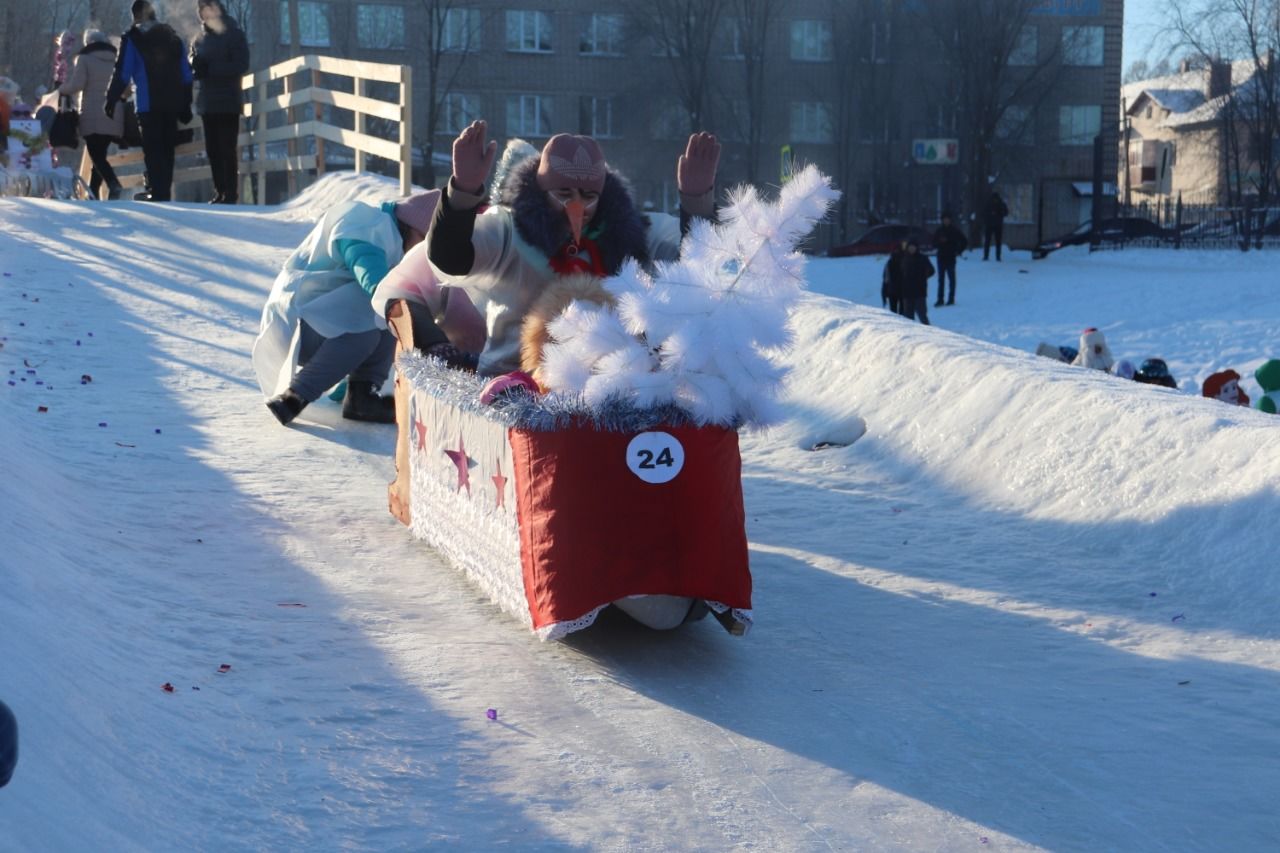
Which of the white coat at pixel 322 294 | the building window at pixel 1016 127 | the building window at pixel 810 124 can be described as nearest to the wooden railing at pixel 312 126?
the white coat at pixel 322 294

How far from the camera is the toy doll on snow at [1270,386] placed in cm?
816

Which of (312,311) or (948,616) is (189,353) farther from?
(948,616)

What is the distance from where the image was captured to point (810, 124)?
4453 cm

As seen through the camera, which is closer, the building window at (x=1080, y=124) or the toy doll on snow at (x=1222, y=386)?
the toy doll on snow at (x=1222, y=386)

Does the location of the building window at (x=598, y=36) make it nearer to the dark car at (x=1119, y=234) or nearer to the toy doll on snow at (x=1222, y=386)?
the dark car at (x=1119, y=234)

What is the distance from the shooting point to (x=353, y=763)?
3.39m

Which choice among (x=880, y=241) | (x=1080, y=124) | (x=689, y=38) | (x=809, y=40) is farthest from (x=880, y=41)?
(x=1080, y=124)

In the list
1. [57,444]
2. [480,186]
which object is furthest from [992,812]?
[57,444]

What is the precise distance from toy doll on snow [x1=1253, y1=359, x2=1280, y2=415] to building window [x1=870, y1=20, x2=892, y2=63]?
33335 mm

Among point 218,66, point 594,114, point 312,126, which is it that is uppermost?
point 594,114

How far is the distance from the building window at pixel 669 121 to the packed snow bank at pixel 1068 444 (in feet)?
108

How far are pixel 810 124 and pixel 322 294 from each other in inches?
1517

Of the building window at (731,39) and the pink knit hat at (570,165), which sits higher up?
the building window at (731,39)

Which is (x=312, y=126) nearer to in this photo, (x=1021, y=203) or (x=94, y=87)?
(x=94, y=87)
